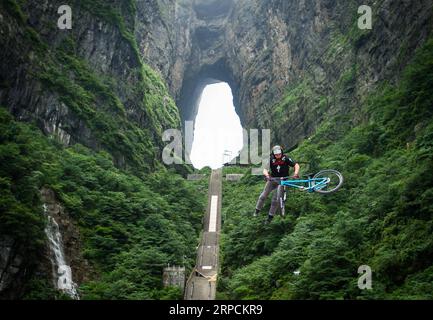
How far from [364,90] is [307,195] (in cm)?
1573

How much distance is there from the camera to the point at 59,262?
20766mm

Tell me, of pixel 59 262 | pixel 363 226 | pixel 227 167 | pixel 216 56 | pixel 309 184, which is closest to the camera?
pixel 309 184

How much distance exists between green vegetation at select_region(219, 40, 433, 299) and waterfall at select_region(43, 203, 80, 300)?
5655 mm

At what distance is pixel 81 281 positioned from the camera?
69.5 ft

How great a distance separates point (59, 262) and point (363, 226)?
36.3 feet

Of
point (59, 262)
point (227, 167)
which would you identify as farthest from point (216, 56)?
point (59, 262)

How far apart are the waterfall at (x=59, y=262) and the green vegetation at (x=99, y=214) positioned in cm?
62

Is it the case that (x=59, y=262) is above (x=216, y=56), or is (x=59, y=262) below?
below

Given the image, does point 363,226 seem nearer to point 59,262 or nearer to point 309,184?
point 309,184

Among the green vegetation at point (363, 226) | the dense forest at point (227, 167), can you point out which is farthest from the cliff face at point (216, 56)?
the green vegetation at point (363, 226)

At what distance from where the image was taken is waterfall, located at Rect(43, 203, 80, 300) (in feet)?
65.2

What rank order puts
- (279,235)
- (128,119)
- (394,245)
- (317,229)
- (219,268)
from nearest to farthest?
(394,245)
(317,229)
(279,235)
(219,268)
(128,119)
